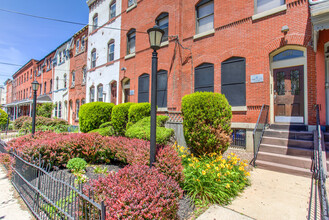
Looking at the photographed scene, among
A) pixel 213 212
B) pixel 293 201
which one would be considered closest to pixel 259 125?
pixel 293 201

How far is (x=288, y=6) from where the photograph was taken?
7.16 metres

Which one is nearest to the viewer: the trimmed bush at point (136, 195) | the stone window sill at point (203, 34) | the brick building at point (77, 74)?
the trimmed bush at point (136, 195)

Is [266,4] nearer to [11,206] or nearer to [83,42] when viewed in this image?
[11,206]

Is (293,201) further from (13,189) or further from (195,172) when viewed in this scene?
(13,189)

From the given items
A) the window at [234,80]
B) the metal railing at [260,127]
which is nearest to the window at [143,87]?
the window at [234,80]

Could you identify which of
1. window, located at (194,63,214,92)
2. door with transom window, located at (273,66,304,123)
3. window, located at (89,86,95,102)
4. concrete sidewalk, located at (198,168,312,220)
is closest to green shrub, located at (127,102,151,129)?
window, located at (194,63,214,92)

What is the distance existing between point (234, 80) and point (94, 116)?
844 centimetres

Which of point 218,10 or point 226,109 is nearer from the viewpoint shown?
point 226,109

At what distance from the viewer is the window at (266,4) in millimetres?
7546

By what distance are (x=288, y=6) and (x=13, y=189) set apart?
11.0 meters

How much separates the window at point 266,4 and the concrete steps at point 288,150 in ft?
16.2

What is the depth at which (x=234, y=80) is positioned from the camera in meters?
8.43

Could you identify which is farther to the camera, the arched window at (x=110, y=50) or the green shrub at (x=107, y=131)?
the arched window at (x=110, y=50)

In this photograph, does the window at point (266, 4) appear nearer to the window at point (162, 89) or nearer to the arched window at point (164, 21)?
the arched window at point (164, 21)
